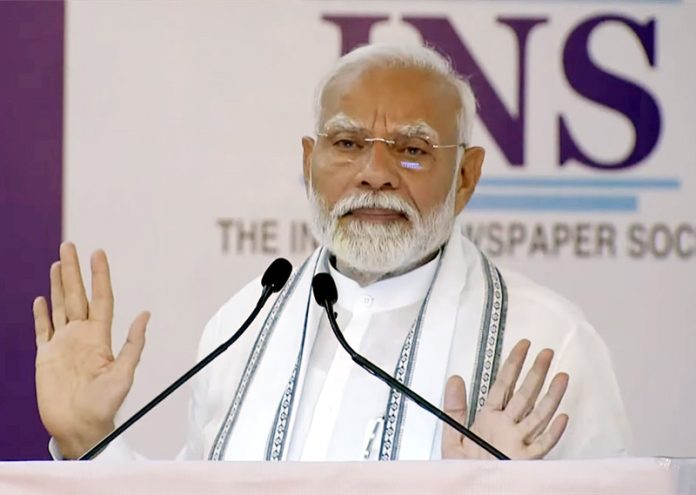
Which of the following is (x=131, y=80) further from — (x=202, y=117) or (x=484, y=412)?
(x=484, y=412)

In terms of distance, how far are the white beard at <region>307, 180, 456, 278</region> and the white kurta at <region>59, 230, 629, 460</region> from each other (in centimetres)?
7

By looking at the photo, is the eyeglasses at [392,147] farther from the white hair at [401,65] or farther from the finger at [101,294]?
the finger at [101,294]

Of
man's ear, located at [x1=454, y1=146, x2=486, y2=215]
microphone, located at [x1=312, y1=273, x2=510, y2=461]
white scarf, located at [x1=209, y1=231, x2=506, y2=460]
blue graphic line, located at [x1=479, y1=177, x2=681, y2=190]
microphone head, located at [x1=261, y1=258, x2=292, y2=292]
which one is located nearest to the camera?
microphone, located at [x1=312, y1=273, x2=510, y2=461]

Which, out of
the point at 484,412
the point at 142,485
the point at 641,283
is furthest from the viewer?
the point at 641,283

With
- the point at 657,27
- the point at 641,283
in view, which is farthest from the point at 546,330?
the point at 657,27

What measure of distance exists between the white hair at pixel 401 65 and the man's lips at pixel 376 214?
272 millimetres

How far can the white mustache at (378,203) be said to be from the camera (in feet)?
9.69

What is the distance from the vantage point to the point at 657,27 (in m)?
3.69

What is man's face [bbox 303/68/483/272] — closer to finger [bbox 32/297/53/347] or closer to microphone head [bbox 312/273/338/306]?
microphone head [bbox 312/273/338/306]

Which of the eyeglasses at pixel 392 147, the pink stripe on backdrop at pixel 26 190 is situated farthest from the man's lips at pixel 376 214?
the pink stripe on backdrop at pixel 26 190

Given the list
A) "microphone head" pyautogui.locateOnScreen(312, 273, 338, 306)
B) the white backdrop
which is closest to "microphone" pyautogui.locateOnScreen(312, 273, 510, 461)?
"microphone head" pyautogui.locateOnScreen(312, 273, 338, 306)

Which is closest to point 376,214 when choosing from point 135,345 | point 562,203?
point 135,345

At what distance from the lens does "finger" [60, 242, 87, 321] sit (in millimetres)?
2691

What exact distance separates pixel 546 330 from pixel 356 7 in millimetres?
1228
